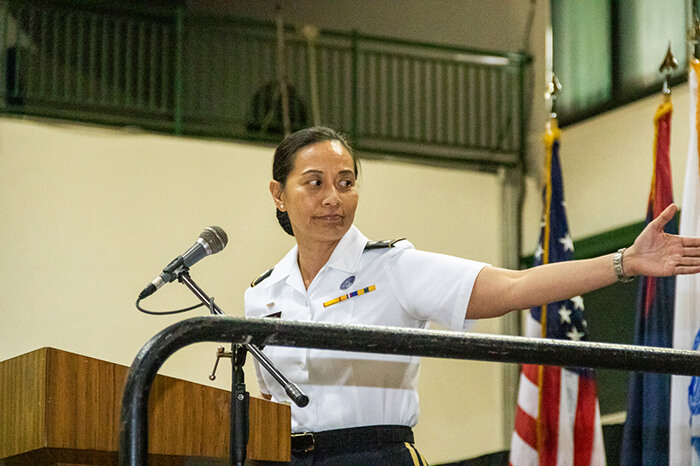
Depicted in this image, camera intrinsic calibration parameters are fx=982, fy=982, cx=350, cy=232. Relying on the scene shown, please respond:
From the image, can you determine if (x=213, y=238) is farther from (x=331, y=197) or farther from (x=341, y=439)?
(x=341, y=439)

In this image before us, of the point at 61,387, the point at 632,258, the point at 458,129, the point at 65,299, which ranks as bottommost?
the point at 61,387

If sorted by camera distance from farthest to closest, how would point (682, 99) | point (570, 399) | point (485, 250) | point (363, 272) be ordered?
point (485, 250)
point (682, 99)
point (570, 399)
point (363, 272)

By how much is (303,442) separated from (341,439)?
0.30 ft

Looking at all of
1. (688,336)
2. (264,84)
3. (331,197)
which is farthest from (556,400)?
(264,84)

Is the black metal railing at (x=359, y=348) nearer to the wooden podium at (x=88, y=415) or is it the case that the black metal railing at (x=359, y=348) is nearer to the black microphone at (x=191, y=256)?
the wooden podium at (x=88, y=415)

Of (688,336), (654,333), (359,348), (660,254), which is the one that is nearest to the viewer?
(359,348)

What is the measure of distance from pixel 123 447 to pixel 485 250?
20.1ft

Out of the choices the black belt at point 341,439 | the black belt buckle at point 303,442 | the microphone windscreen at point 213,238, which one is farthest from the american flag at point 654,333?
the microphone windscreen at point 213,238

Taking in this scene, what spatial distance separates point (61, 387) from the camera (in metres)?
1.77

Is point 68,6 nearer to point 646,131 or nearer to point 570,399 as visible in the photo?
point 646,131

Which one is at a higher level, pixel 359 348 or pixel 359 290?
pixel 359 290

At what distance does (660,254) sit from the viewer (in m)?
2.21

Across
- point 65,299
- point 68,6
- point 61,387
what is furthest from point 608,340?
point 61,387

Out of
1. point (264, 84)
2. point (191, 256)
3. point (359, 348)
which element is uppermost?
point (264, 84)
